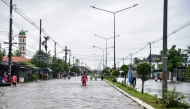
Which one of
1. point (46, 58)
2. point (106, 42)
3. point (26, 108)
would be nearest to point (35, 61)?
point (46, 58)

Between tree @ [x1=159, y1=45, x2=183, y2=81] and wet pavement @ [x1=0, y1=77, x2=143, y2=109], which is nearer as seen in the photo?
wet pavement @ [x1=0, y1=77, x2=143, y2=109]

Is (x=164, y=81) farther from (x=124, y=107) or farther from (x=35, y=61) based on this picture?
(x=35, y=61)

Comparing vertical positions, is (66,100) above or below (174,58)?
below

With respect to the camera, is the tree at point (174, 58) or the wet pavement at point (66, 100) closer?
the wet pavement at point (66, 100)

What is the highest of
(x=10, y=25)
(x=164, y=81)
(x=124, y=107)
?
(x=10, y=25)

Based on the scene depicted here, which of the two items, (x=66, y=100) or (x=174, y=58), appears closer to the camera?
(x=66, y=100)

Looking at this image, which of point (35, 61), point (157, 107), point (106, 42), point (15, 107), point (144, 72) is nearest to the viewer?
point (157, 107)

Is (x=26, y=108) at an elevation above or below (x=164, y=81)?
below

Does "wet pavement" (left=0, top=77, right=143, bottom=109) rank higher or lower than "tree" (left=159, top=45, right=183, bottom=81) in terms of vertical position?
lower

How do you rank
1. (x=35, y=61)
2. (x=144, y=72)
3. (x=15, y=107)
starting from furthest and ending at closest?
(x=35, y=61) < (x=144, y=72) < (x=15, y=107)

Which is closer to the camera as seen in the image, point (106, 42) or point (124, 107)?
point (124, 107)

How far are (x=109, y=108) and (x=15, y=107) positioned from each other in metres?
3.61

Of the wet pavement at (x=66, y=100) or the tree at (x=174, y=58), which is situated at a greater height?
the tree at (x=174, y=58)

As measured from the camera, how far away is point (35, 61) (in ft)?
238
